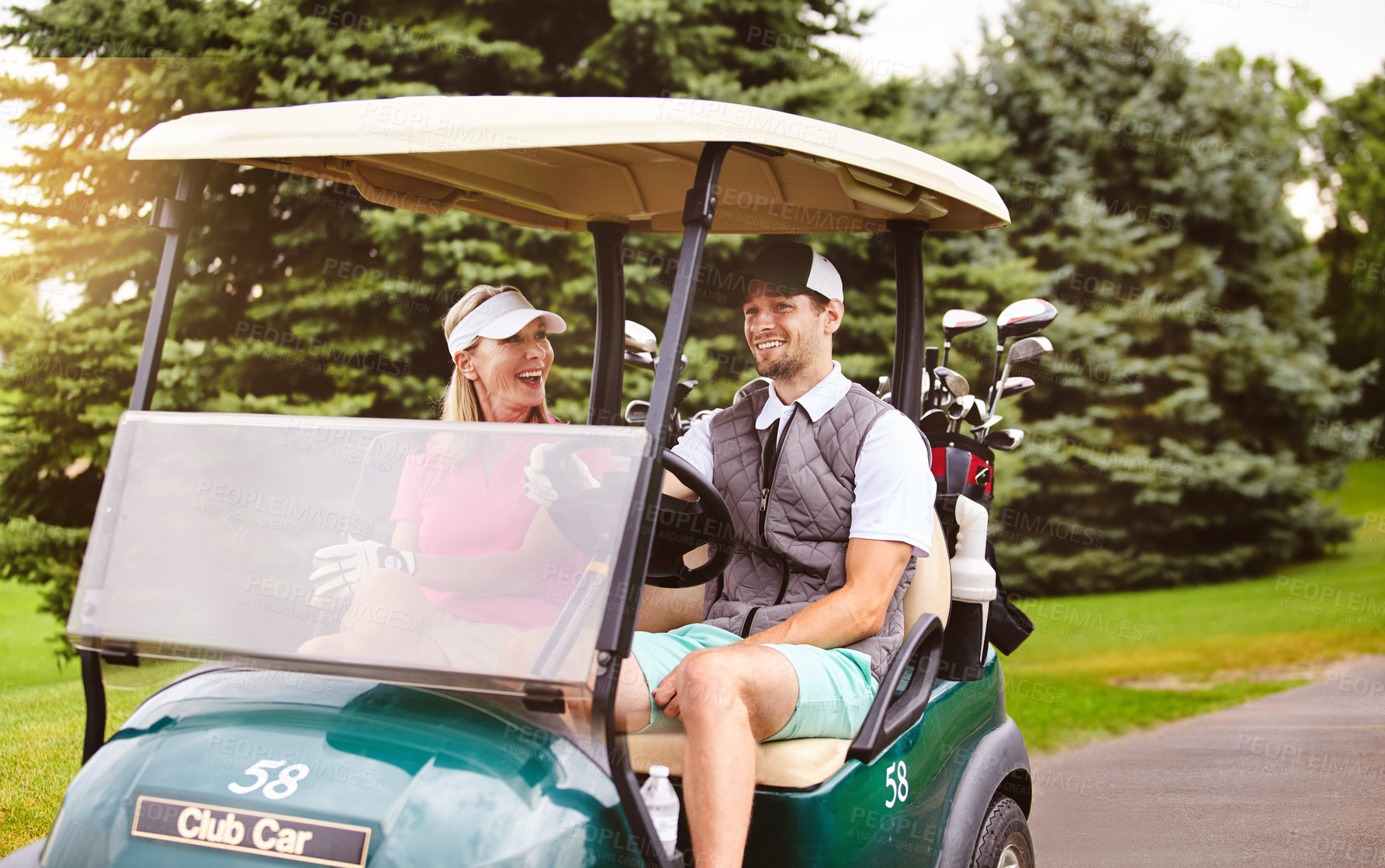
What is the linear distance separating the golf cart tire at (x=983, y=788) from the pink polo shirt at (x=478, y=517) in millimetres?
1316

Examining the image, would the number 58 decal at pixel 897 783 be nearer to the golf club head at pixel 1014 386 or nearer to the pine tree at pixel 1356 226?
the golf club head at pixel 1014 386

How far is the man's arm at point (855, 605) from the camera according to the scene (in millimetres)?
2553

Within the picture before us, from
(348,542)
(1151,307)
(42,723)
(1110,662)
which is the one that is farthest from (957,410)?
(1151,307)

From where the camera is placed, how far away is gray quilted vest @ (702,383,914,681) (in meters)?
2.77

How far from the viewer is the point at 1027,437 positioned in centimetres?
1310

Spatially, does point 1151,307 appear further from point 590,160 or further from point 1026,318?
point 590,160

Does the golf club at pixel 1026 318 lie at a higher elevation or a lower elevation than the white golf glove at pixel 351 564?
higher

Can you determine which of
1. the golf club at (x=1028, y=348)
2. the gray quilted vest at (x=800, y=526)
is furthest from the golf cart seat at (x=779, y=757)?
the golf club at (x=1028, y=348)

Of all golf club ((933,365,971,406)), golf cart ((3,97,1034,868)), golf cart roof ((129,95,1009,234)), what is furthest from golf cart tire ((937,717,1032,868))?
golf cart roof ((129,95,1009,234))

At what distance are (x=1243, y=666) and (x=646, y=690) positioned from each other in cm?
845

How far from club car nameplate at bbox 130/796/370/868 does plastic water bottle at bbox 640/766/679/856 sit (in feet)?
1.61

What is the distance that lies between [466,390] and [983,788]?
1.78 meters

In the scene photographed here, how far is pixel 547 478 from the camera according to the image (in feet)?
6.57

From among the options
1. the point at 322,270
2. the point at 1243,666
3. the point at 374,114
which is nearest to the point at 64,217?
the point at 322,270
